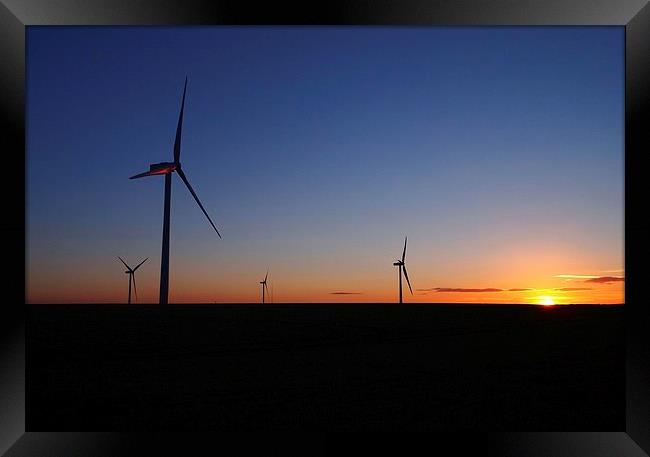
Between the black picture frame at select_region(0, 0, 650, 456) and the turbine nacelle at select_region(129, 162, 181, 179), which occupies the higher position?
the turbine nacelle at select_region(129, 162, 181, 179)

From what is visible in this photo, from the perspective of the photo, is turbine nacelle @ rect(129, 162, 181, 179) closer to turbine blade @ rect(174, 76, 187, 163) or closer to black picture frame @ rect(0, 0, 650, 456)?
turbine blade @ rect(174, 76, 187, 163)

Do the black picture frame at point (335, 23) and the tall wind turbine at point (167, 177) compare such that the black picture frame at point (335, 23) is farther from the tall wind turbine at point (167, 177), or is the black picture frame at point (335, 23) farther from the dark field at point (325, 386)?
the tall wind turbine at point (167, 177)

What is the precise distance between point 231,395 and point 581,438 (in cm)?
619

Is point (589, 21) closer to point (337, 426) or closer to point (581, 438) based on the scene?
point (581, 438)

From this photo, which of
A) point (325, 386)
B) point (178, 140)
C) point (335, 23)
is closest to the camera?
point (335, 23)

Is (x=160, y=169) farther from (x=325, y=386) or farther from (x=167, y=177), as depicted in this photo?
(x=325, y=386)

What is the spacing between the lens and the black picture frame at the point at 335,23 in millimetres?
4176

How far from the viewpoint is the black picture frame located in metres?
4.18

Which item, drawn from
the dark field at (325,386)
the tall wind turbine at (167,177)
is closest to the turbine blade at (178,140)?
the tall wind turbine at (167,177)

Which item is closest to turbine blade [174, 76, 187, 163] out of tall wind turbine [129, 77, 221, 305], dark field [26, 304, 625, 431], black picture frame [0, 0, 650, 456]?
tall wind turbine [129, 77, 221, 305]

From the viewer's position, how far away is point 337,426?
23.6ft

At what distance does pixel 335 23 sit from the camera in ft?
14.8

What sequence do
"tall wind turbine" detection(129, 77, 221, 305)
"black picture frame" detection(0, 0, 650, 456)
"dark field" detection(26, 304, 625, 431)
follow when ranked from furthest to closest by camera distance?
1. "tall wind turbine" detection(129, 77, 221, 305)
2. "dark field" detection(26, 304, 625, 431)
3. "black picture frame" detection(0, 0, 650, 456)

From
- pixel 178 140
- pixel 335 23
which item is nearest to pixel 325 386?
pixel 335 23
